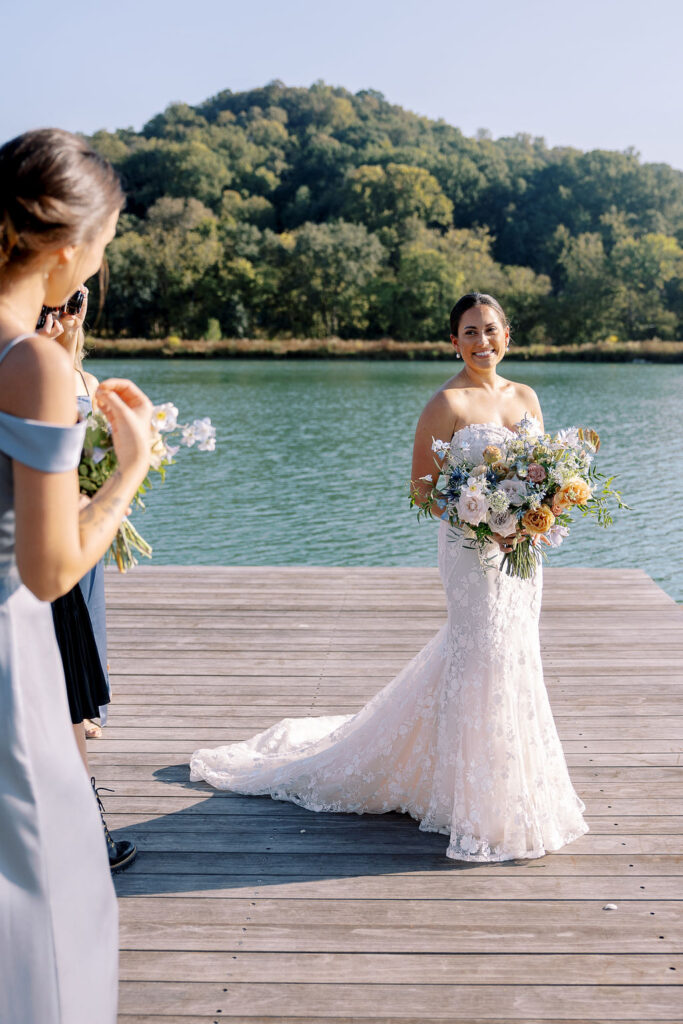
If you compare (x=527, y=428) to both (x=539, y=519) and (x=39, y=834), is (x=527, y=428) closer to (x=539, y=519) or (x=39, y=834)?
(x=539, y=519)

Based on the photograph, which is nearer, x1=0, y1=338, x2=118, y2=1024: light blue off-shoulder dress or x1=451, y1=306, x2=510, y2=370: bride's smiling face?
x1=0, y1=338, x2=118, y2=1024: light blue off-shoulder dress

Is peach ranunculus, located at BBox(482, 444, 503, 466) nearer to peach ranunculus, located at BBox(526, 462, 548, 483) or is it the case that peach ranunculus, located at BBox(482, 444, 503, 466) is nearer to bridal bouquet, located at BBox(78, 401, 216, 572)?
peach ranunculus, located at BBox(526, 462, 548, 483)

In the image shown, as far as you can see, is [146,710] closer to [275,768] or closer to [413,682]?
[275,768]

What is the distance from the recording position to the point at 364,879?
3141 millimetres

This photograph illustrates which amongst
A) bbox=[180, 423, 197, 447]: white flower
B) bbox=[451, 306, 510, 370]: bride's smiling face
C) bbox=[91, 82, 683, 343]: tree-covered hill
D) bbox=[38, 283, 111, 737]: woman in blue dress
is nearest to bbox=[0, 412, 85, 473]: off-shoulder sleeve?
bbox=[180, 423, 197, 447]: white flower

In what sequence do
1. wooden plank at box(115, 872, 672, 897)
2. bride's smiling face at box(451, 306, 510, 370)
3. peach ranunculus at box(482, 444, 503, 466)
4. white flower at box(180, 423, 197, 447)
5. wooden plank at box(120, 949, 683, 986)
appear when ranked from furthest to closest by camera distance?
bride's smiling face at box(451, 306, 510, 370) < peach ranunculus at box(482, 444, 503, 466) < wooden plank at box(115, 872, 672, 897) < wooden plank at box(120, 949, 683, 986) < white flower at box(180, 423, 197, 447)

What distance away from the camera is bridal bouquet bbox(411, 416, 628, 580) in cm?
318

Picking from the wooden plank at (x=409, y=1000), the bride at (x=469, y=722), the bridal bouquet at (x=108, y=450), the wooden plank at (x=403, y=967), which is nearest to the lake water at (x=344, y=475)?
the bride at (x=469, y=722)

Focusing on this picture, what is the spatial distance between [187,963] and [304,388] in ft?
107

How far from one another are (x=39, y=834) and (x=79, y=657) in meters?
1.70

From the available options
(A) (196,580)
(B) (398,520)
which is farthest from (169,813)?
(B) (398,520)

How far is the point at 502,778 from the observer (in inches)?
130

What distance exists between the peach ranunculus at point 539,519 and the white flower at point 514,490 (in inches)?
2.2

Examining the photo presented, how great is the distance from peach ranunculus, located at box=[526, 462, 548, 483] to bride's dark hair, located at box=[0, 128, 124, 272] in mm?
1991
